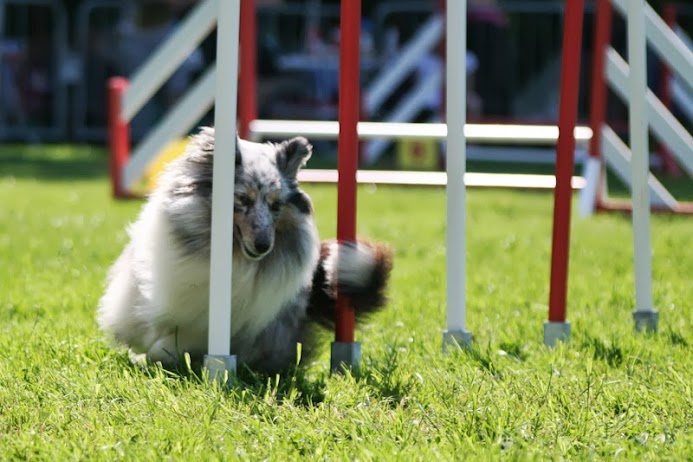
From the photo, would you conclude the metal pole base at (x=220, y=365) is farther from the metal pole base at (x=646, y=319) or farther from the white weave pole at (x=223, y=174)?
the metal pole base at (x=646, y=319)

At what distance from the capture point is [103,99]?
56.9 ft

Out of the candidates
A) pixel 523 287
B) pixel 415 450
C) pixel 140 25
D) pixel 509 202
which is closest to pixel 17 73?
pixel 140 25

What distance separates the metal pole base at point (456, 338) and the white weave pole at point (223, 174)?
0.92 m

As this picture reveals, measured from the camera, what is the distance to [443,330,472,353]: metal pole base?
13.4 feet

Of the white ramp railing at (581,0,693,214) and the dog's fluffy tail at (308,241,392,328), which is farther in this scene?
the white ramp railing at (581,0,693,214)

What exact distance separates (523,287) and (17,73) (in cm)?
1362

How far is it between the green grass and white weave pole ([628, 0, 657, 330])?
98 millimetres

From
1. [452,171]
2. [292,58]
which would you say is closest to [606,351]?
[452,171]

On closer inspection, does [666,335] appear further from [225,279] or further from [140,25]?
[140,25]

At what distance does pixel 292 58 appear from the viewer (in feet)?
50.5

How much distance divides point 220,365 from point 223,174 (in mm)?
602

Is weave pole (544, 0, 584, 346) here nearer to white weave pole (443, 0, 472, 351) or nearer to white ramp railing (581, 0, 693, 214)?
white weave pole (443, 0, 472, 351)

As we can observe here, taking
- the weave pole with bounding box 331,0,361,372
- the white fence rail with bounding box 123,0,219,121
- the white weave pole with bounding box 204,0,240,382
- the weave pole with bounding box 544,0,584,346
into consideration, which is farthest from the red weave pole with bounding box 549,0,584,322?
the white fence rail with bounding box 123,0,219,121

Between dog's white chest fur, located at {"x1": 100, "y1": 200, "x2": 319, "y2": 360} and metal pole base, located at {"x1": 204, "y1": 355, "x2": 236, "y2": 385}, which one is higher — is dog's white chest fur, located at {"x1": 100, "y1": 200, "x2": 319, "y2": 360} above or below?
above
